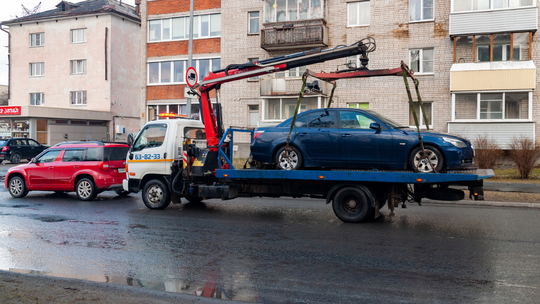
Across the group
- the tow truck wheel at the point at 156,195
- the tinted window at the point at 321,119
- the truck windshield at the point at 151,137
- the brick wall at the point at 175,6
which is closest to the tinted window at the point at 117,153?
the truck windshield at the point at 151,137

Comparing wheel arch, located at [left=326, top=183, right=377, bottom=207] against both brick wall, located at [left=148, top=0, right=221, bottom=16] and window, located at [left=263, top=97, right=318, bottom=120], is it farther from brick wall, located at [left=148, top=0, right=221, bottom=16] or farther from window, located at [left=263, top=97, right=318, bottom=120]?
brick wall, located at [left=148, top=0, right=221, bottom=16]

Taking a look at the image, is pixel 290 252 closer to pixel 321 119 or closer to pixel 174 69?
pixel 321 119

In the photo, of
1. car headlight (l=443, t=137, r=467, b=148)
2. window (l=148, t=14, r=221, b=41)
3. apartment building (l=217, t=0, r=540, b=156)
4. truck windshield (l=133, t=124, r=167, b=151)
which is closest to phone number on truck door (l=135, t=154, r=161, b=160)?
truck windshield (l=133, t=124, r=167, b=151)

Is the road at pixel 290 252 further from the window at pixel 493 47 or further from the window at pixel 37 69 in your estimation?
the window at pixel 37 69

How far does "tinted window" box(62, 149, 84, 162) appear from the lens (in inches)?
550

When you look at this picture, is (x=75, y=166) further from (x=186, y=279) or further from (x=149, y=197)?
(x=186, y=279)

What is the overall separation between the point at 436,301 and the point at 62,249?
5.48 metres

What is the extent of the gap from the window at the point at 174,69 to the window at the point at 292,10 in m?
5.03

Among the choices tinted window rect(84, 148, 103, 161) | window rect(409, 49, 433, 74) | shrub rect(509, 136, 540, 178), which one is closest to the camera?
tinted window rect(84, 148, 103, 161)

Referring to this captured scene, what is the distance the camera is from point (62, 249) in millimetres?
7387

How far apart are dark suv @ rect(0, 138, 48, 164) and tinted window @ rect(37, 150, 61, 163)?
18499mm

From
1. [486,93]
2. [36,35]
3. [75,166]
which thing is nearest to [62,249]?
[75,166]

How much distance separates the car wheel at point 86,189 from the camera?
44.4 ft

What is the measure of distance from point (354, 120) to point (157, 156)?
16.0 feet
